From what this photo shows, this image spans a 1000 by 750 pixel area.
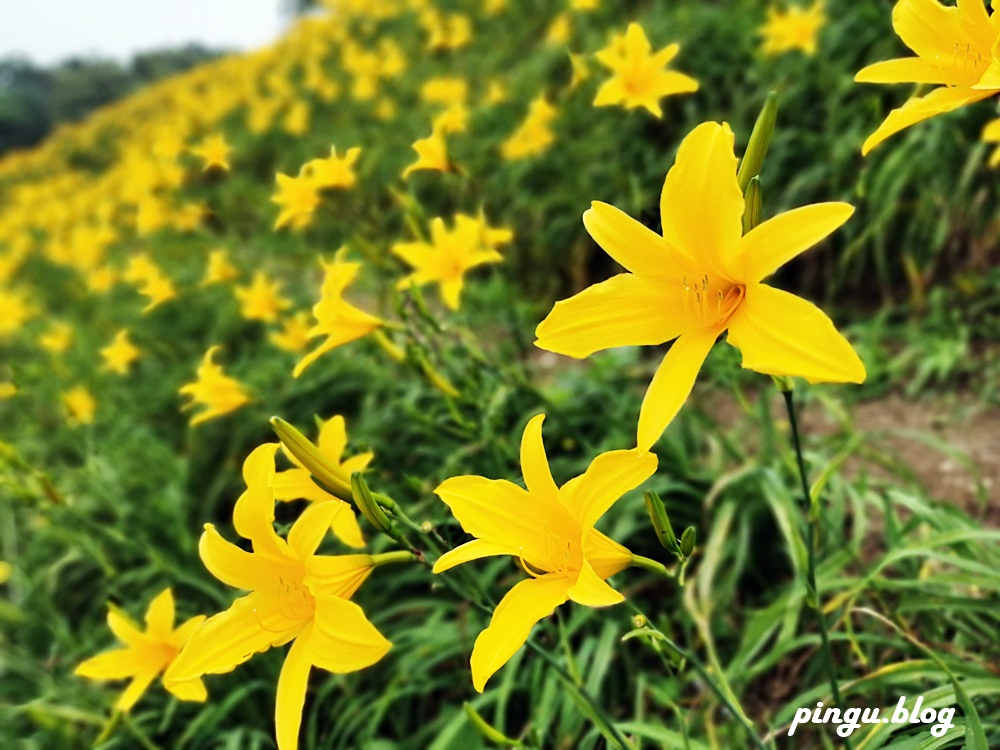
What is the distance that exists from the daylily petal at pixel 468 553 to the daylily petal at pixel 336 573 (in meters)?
0.17

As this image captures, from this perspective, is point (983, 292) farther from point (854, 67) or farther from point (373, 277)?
point (373, 277)

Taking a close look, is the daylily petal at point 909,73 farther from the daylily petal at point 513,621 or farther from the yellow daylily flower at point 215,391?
the yellow daylily flower at point 215,391

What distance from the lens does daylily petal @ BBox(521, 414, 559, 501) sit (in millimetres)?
925

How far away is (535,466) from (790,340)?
35 cm

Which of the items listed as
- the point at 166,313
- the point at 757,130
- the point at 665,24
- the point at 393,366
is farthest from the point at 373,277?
the point at 757,130

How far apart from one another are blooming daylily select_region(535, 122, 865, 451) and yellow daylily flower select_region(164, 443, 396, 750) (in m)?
0.42

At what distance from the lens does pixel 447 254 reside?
2014 mm

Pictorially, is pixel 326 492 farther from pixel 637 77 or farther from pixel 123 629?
pixel 637 77

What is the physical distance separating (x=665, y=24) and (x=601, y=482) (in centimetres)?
395

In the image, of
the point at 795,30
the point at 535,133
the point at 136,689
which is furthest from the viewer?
the point at 535,133

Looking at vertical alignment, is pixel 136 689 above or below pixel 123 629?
below

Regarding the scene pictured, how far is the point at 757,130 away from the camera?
1.00 meters

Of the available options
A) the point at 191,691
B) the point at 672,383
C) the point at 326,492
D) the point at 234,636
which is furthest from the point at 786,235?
the point at 191,691

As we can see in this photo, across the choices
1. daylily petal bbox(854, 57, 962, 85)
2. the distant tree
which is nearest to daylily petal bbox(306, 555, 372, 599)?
daylily petal bbox(854, 57, 962, 85)
